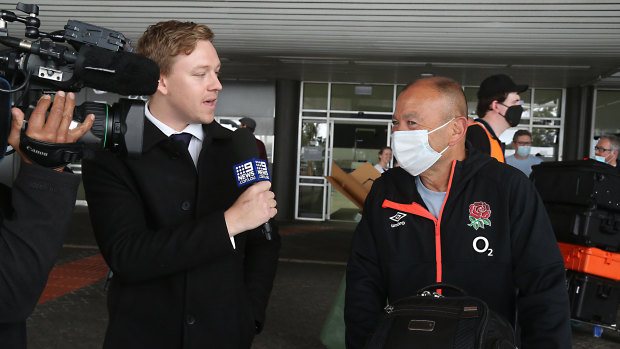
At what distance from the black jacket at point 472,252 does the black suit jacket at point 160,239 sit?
559 mm

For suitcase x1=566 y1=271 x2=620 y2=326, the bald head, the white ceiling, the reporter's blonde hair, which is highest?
the white ceiling

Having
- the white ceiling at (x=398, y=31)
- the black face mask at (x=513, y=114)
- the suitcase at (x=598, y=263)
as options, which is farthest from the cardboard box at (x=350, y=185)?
the white ceiling at (x=398, y=31)

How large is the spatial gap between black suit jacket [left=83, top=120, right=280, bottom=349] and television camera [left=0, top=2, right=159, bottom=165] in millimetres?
516

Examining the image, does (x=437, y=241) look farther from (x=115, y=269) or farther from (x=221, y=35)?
(x=221, y=35)

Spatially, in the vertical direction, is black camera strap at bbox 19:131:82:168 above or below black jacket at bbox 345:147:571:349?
above

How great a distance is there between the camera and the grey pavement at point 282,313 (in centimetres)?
432

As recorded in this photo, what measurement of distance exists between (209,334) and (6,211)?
798 millimetres

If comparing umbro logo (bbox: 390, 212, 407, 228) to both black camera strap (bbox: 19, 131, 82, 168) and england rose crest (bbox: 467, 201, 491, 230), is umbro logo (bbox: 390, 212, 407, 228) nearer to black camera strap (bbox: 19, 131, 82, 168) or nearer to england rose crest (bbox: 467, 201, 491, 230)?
england rose crest (bbox: 467, 201, 491, 230)

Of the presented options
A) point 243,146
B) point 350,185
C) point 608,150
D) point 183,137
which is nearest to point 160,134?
point 183,137

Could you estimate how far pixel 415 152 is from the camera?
2057 millimetres

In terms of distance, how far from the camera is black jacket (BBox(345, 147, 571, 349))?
1827 millimetres

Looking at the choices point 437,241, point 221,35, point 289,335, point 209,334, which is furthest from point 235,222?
point 221,35

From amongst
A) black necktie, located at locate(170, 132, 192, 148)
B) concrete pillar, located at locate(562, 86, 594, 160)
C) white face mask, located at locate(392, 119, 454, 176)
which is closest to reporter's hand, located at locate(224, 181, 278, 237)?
black necktie, located at locate(170, 132, 192, 148)

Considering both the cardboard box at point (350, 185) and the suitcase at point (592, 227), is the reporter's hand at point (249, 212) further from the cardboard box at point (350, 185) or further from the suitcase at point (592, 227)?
the suitcase at point (592, 227)
